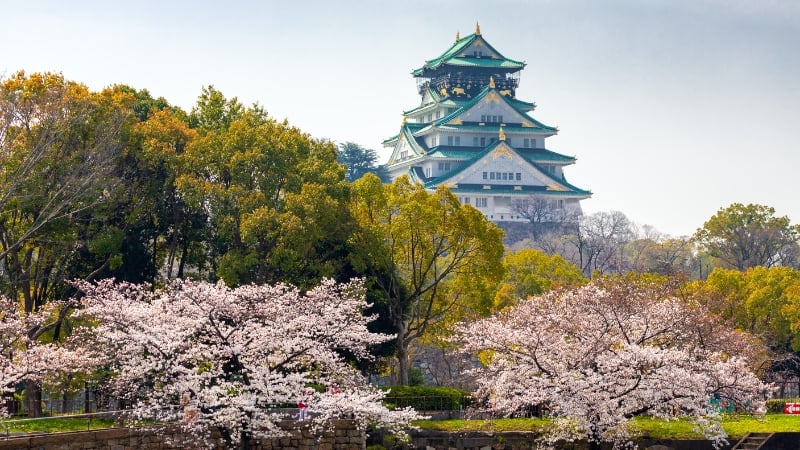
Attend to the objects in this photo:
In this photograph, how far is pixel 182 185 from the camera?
4106 cm

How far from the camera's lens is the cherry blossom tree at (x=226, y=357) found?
2938 cm

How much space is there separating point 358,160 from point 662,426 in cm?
9879

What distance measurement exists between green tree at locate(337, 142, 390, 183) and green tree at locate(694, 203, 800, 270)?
5442 cm

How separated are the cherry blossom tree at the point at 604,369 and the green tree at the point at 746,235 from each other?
152 ft

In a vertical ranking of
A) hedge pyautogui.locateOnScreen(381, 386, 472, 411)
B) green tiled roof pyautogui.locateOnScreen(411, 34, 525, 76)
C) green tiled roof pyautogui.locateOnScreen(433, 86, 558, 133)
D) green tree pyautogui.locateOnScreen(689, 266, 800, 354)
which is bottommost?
hedge pyautogui.locateOnScreen(381, 386, 472, 411)

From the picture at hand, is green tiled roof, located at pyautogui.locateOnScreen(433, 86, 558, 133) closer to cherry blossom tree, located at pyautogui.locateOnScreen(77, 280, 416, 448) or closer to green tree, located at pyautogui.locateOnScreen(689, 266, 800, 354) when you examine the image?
green tree, located at pyautogui.locateOnScreen(689, 266, 800, 354)

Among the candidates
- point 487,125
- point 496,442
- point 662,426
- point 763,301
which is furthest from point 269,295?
point 487,125

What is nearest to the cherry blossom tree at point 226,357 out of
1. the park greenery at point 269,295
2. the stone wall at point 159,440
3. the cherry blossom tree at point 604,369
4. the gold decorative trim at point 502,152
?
the park greenery at point 269,295

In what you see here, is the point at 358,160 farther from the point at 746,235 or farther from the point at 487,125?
the point at 746,235

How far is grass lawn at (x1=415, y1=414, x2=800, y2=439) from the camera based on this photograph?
3400cm

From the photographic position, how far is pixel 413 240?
45844 millimetres

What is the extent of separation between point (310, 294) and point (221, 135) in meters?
11.6

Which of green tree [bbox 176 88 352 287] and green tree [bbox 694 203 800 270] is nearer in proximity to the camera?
green tree [bbox 176 88 352 287]

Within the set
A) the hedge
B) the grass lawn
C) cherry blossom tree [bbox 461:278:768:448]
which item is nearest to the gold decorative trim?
the hedge
